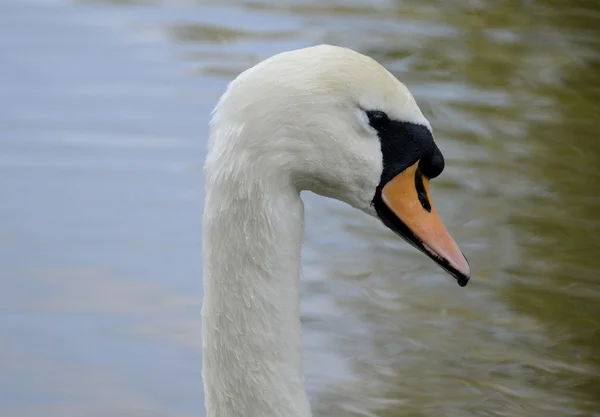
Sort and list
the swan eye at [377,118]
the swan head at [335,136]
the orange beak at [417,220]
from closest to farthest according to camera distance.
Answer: the swan head at [335,136] < the swan eye at [377,118] < the orange beak at [417,220]

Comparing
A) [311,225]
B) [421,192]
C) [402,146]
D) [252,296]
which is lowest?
[311,225]

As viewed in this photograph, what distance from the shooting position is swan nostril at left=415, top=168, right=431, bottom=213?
2641 millimetres

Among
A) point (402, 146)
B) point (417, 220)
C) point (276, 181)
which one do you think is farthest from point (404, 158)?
point (276, 181)

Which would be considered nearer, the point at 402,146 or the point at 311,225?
the point at 402,146

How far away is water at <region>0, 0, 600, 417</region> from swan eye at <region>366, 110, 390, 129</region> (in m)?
2.10

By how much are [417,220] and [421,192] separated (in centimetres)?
6

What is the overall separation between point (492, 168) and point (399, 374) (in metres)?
2.04

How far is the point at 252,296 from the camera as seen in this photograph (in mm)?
2463

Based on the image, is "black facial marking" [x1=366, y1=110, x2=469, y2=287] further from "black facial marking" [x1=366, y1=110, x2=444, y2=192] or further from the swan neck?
the swan neck

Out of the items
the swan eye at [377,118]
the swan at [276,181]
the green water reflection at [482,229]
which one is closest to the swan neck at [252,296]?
the swan at [276,181]

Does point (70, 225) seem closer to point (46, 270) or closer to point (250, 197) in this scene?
point (46, 270)

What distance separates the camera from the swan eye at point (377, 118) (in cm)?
249

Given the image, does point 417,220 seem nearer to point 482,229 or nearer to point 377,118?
point 377,118

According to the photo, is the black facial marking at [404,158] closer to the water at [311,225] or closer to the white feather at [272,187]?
the white feather at [272,187]
